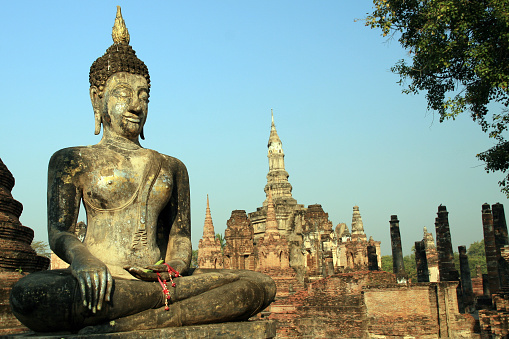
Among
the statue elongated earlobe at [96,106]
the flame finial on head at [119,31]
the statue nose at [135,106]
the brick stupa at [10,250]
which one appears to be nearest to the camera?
the statue nose at [135,106]

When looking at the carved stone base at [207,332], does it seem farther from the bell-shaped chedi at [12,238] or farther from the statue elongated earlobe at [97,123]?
the bell-shaped chedi at [12,238]

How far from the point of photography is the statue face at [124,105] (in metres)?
4.93

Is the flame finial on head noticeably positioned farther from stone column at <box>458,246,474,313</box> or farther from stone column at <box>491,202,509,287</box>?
stone column at <box>458,246,474,313</box>

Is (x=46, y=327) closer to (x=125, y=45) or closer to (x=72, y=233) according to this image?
(x=72, y=233)

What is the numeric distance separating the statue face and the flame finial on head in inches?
17.2

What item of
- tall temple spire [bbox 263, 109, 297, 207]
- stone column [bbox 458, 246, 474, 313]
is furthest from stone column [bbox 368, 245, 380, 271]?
tall temple spire [bbox 263, 109, 297, 207]

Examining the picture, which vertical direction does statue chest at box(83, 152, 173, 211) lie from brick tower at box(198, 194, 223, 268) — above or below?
below

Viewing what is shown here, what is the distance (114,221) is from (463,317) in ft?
51.8

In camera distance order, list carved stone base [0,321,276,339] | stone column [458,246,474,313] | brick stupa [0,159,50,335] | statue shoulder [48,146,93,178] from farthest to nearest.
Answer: stone column [458,246,474,313] < brick stupa [0,159,50,335] < statue shoulder [48,146,93,178] < carved stone base [0,321,276,339]

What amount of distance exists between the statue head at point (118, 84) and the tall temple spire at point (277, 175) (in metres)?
34.0

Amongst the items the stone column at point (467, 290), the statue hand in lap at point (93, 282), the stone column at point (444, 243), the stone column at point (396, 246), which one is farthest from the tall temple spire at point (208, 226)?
the statue hand in lap at point (93, 282)

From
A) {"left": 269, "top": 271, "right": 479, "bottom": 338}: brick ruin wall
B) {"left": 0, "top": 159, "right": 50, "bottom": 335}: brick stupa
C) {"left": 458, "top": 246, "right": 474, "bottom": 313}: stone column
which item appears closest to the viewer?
{"left": 0, "top": 159, "right": 50, "bottom": 335}: brick stupa

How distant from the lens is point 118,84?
496 cm

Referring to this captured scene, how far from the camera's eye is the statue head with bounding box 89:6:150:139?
16.2 ft
